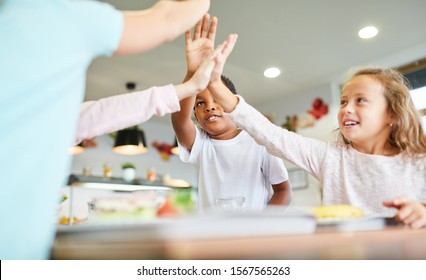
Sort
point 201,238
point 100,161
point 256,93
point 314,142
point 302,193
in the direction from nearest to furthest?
point 201,238 → point 314,142 → point 256,93 → point 302,193 → point 100,161

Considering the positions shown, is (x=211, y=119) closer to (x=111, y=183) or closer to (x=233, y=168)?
(x=233, y=168)

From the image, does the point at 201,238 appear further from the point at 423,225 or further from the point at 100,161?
the point at 100,161

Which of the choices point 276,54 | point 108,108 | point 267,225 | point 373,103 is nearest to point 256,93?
point 276,54

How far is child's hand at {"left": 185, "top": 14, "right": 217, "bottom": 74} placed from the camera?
0.86 m

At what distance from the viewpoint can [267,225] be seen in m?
0.40

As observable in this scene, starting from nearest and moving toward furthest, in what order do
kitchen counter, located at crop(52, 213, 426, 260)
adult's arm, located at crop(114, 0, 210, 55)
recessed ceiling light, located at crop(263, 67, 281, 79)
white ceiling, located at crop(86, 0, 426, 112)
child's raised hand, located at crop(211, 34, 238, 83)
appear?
kitchen counter, located at crop(52, 213, 426, 260), adult's arm, located at crop(114, 0, 210, 55), child's raised hand, located at crop(211, 34, 238, 83), white ceiling, located at crop(86, 0, 426, 112), recessed ceiling light, located at crop(263, 67, 281, 79)

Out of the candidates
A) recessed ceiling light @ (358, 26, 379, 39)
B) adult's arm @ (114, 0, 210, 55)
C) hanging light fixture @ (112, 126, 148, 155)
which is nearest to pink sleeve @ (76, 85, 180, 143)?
adult's arm @ (114, 0, 210, 55)

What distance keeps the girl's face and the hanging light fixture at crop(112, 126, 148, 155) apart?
181 centimetres

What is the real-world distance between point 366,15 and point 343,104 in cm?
33

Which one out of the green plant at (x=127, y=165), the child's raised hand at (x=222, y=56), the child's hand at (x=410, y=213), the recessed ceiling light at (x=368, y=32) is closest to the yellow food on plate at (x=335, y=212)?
the child's hand at (x=410, y=213)

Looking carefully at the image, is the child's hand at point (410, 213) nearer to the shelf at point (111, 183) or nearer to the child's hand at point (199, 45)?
the child's hand at point (199, 45)

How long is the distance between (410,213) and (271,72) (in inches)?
27.3

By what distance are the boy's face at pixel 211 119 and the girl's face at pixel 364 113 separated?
11.6 inches

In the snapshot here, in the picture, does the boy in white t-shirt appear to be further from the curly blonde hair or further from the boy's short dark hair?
the curly blonde hair
